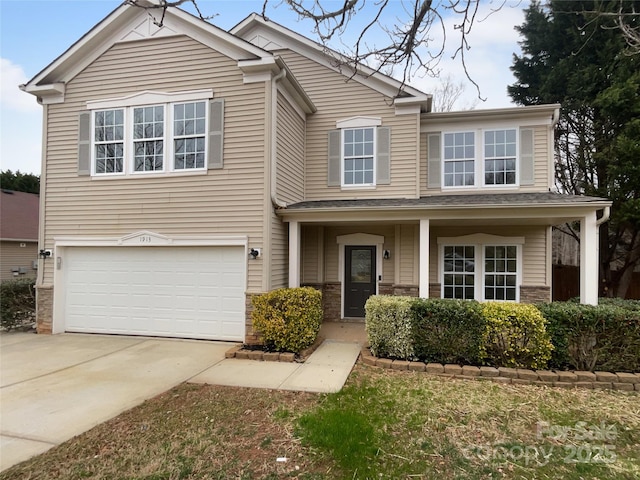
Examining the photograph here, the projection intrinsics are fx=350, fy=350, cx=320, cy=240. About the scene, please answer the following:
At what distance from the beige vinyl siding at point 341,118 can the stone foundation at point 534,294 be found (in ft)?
12.5

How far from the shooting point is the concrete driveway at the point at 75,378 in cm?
379

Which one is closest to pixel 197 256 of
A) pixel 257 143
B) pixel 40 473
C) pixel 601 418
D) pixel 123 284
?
pixel 123 284

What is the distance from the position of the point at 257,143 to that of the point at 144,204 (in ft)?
9.57

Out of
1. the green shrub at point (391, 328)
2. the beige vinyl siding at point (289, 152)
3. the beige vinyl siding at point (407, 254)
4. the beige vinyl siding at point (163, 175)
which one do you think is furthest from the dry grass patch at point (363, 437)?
the beige vinyl siding at point (289, 152)

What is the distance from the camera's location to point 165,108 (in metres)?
7.65

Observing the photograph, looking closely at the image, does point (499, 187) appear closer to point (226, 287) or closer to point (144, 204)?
point (226, 287)

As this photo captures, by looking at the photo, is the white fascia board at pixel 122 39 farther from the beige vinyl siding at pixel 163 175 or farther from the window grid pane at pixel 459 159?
the window grid pane at pixel 459 159

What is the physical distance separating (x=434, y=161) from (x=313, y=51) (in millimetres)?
4517

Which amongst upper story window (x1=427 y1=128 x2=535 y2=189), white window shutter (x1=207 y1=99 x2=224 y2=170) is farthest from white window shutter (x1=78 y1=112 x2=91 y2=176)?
upper story window (x1=427 y1=128 x2=535 y2=189)

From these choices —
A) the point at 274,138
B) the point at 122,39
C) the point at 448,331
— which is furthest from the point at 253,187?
the point at 122,39

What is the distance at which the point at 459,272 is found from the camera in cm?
945

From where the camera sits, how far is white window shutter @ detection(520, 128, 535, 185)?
8984mm

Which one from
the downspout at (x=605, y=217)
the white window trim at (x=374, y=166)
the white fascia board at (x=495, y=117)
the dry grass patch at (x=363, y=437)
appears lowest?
the dry grass patch at (x=363, y=437)

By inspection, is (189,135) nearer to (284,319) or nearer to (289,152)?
(289,152)
